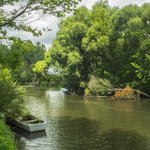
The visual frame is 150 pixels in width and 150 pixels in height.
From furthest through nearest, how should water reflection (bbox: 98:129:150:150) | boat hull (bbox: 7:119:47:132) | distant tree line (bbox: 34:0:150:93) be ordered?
distant tree line (bbox: 34:0:150:93)
boat hull (bbox: 7:119:47:132)
water reflection (bbox: 98:129:150:150)

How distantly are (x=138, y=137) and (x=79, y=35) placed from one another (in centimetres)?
2956

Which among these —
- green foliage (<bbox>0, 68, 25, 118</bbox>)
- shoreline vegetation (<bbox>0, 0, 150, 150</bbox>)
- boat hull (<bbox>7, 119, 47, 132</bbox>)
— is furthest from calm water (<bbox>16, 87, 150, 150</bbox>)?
shoreline vegetation (<bbox>0, 0, 150, 150</bbox>)

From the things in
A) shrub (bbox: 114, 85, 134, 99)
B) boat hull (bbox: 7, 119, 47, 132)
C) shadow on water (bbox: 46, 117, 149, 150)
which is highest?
shrub (bbox: 114, 85, 134, 99)

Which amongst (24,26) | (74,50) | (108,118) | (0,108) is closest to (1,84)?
(0,108)

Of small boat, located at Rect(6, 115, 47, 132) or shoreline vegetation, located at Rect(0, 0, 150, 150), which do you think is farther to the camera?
shoreline vegetation, located at Rect(0, 0, 150, 150)

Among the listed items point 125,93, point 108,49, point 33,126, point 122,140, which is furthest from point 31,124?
point 108,49

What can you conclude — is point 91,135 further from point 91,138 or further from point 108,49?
point 108,49

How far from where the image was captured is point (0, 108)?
13297 millimetres

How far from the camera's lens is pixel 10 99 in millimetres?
13703

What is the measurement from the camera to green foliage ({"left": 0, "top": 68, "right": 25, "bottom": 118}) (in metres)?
13.2

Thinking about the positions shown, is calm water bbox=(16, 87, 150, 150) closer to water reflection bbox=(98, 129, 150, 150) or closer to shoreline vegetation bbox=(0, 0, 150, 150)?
water reflection bbox=(98, 129, 150, 150)

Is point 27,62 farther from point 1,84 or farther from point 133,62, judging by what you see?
point 1,84

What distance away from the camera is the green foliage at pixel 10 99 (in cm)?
1325

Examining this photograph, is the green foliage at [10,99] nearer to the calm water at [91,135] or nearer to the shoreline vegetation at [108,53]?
the calm water at [91,135]
